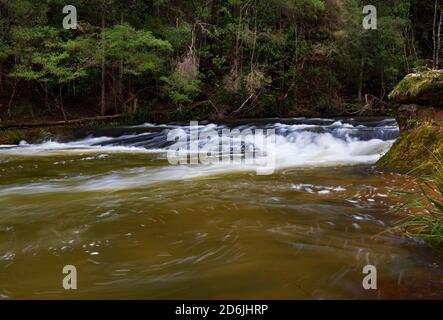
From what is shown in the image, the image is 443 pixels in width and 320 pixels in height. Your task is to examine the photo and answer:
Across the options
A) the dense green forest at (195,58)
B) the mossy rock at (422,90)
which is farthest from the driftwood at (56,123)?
the mossy rock at (422,90)

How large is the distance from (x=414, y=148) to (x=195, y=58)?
14.3m

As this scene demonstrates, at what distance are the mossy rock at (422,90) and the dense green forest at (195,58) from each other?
478 inches

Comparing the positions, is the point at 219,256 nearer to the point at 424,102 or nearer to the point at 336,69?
the point at 424,102

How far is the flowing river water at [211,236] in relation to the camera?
3090 mm

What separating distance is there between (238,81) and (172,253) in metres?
17.9

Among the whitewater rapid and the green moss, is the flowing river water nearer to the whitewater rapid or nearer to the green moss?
the whitewater rapid

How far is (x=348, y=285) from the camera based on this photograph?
3.04 metres

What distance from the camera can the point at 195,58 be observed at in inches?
792

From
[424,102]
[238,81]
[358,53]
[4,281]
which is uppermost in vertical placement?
[358,53]

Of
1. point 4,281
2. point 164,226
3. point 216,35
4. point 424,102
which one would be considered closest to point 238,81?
point 216,35

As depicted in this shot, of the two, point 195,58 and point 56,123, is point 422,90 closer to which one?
point 195,58

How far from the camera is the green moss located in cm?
693

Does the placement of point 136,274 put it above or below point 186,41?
below

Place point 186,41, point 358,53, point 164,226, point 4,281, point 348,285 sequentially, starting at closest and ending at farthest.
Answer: point 348,285 → point 4,281 → point 164,226 → point 186,41 → point 358,53
